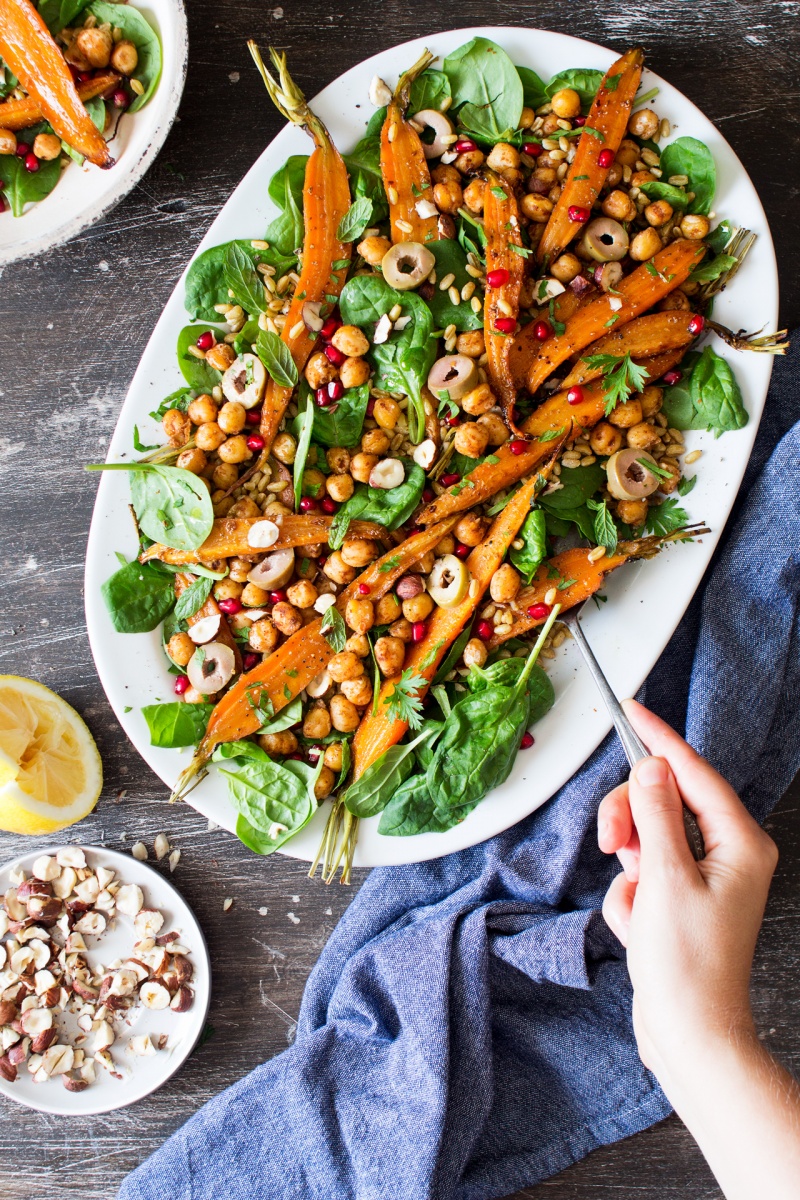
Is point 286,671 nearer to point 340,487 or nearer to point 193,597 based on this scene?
point 193,597

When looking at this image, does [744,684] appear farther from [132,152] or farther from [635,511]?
[132,152]

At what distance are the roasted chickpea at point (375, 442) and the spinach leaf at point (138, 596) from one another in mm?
661

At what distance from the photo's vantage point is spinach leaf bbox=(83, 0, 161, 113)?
2465 mm

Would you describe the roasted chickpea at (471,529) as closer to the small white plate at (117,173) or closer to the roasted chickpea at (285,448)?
the roasted chickpea at (285,448)

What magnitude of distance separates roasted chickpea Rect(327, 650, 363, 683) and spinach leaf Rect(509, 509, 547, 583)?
0.52 m

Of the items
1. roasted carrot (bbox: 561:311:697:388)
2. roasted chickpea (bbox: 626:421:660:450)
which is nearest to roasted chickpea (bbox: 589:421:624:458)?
roasted chickpea (bbox: 626:421:660:450)

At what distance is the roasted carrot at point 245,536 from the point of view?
7.78 ft

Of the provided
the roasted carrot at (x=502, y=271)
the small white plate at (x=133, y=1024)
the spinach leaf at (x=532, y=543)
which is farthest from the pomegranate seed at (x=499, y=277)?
the small white plate at (x=133, y=1024)

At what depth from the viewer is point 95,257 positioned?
9.02 feet

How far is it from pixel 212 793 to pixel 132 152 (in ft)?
5.97

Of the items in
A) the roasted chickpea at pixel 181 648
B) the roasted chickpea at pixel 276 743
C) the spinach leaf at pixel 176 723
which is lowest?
the roasted chickpea at pixel 276 743

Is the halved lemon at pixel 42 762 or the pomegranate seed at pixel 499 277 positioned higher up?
the pomegranate seed at pixel 499 277

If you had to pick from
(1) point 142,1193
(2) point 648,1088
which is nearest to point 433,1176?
(2) point 648,1088

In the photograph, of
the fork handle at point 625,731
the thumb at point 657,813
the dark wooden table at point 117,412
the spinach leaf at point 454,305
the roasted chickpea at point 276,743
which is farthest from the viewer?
the dark wooden table at point 117,412
